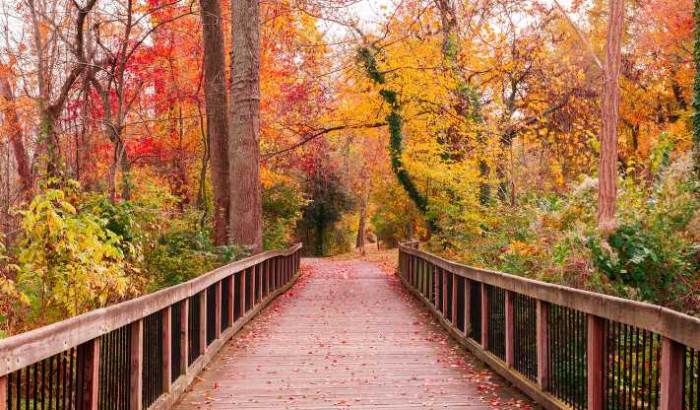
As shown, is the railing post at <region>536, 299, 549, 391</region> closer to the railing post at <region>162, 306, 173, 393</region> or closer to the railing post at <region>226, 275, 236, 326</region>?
the railing post at <region>162, 306, 173, 393</region>

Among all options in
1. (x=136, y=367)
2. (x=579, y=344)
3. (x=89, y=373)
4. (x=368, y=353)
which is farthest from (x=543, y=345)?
(x=89, y=373)

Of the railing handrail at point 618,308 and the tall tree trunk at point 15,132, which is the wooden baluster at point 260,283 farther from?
the tall tree trunk at point 15,132

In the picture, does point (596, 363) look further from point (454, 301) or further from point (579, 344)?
point (454, 301)

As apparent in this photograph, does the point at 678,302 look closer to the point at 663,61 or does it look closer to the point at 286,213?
the point at 663,61

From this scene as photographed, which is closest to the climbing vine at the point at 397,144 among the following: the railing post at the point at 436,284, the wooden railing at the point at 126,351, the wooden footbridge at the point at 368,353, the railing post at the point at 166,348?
the railing post at the point at 436,284

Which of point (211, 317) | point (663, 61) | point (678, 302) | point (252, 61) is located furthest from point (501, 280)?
point (663, 61)

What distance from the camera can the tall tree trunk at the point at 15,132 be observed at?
19.2 meters

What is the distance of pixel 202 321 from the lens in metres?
7.78

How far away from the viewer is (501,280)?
729cm

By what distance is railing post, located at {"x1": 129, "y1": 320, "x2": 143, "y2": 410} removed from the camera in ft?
16.4

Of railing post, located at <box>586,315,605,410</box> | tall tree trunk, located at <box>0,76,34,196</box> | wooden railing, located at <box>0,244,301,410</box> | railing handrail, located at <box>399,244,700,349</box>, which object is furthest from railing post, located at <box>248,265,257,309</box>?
tall tree trunk, located at <box>0,76,34,196</box>

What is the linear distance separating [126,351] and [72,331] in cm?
120

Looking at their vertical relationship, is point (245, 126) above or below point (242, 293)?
above

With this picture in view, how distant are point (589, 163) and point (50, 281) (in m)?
18.4
